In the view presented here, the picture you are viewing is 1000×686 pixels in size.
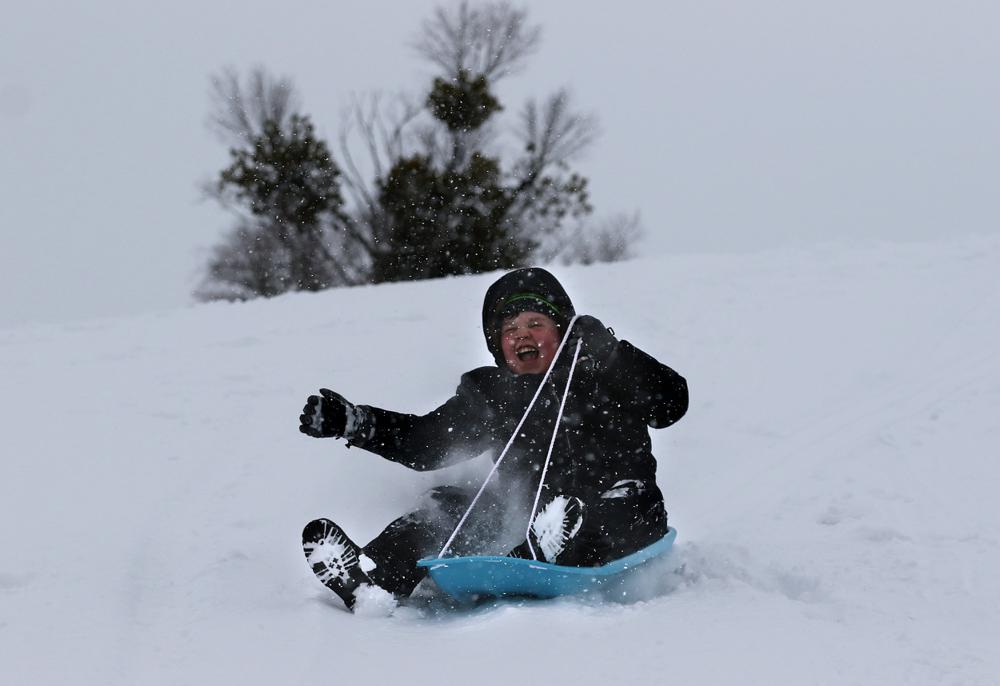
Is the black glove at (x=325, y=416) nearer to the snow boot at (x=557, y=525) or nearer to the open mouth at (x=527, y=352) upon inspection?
the open mouth at (x=527, y=352)

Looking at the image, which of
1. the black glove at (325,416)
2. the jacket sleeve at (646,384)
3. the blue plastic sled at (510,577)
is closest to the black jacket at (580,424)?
the jacket sleeve at (646,384)

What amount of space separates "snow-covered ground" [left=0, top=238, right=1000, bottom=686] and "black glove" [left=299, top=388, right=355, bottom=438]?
449mm

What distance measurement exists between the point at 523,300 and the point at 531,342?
0.18 meters

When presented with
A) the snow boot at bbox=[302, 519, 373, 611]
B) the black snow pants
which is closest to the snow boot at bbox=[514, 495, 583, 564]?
the black snow pants

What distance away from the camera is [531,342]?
3379 millimetres

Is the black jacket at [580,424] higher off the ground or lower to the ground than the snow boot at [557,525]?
higher

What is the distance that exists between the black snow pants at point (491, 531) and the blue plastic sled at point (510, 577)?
66 mm

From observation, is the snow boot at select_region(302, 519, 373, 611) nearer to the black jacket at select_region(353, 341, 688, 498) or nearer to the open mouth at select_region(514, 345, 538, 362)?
the black jacket at select_region(353, 341, 688, 498)

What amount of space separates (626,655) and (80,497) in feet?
7.32

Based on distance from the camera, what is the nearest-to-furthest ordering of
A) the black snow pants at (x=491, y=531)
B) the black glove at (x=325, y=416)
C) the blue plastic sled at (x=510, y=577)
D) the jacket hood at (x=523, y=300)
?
1. the blue plastic sled at (x=510, y=577)
2. the black snow pants at (x=491, y=531)
3. the black glove at (x=325, y=416)
4. the jacket hood at (x=523, y=300)

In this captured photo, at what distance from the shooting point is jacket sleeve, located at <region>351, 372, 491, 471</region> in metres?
A: 3.47

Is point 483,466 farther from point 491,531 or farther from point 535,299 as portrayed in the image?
point 535,299

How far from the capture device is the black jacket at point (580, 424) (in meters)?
3.19

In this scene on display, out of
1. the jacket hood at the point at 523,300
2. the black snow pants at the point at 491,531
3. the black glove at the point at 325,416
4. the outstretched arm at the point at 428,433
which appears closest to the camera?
the black snow pants at the point at 491,531
